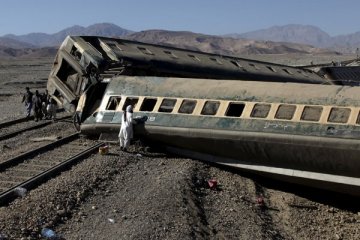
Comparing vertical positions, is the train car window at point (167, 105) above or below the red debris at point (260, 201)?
above

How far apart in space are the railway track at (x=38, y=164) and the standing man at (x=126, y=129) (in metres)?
0.93

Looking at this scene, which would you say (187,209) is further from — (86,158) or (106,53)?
(106,53)

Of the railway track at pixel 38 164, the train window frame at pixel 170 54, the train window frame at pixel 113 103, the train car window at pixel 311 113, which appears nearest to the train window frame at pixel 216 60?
the train window frame at pixel 170 54

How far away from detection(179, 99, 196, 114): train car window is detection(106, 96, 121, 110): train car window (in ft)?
8.99

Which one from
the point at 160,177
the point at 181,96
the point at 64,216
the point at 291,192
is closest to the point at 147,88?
the point at 181,96

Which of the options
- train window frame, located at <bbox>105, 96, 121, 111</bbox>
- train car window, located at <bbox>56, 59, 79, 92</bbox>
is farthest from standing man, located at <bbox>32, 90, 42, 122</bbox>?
train window frame, located at <bbox>105, 96, 121, 111</bbox>

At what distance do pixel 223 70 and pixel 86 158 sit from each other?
40.5 ft

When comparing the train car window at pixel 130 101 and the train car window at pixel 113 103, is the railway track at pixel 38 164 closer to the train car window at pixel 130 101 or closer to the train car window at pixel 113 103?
the train car window at pixel 113 103

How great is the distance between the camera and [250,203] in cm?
1281

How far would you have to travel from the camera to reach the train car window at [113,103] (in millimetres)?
17453

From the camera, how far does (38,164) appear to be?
14820 mm

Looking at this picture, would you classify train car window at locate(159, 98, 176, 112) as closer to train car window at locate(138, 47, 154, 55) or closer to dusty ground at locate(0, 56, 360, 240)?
dusty ground at locate(0, 56, 360, 240)

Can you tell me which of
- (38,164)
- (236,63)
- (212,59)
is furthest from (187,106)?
(236,63)

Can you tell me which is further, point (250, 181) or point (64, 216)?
point (250, 181)
